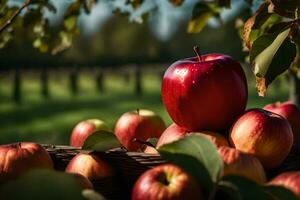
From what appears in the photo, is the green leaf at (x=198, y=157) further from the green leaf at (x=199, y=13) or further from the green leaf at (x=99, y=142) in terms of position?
the green leaf at (x=199, y=13)

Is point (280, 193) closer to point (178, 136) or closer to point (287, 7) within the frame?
point (178, 136)

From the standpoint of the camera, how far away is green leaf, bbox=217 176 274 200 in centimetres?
101

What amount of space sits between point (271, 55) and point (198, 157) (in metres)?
0.52

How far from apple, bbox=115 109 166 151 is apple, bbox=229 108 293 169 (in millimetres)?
502

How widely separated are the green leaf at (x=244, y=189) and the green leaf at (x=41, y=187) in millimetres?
272

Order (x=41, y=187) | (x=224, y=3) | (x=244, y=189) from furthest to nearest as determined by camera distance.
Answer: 1. (x=224, y=3)
2. (x=244, y=189)
3. (x=41, y=187)

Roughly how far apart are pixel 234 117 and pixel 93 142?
1.33 feet

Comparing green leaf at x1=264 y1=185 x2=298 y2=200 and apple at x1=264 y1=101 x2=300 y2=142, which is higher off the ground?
green leaf at x1=264 y1=185 x2=298 y2=200

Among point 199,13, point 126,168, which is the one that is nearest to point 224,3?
point 199,13

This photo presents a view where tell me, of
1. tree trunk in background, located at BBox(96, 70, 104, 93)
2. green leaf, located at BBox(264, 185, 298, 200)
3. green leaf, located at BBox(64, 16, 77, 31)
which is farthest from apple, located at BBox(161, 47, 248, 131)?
tree trunk in background, located at BBox(96, 70, 104, 93)

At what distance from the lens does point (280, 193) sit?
1.05m

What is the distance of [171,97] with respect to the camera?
1615 mm

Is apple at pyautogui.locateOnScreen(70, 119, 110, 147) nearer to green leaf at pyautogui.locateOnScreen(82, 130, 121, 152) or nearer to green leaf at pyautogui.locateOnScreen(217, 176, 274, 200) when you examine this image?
green leaf at pyautogui.locateOnScreen(82, 130, 121, 152)

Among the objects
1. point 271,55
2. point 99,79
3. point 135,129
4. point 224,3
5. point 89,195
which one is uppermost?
point 224,3
